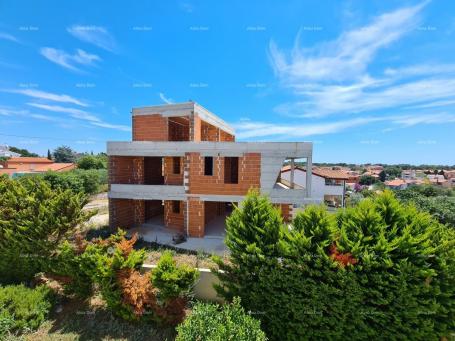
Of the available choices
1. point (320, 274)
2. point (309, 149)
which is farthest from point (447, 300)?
point (309, 149)

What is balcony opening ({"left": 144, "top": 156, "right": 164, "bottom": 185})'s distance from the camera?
17.2 m

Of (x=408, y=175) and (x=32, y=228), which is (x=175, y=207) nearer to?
(x=32, y=228)

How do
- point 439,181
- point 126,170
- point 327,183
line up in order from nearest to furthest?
point 126,170, point 327,183, point 439,181

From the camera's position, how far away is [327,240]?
6.03 metres

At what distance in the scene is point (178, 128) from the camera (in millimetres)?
18406

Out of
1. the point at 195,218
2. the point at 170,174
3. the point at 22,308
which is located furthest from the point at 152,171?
the point at 22,308

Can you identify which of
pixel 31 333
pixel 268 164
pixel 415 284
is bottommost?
pixel 31 333

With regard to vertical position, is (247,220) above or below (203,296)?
above

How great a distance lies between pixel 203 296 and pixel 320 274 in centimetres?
446

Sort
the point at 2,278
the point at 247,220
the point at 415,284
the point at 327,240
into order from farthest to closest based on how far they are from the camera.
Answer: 1. the point at 2,278
2. the point at 247,220
3. the point at 327,240
4. the point at 415,284

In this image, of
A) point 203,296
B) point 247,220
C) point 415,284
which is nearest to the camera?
point 415,284

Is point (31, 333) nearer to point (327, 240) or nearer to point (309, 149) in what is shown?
point (327, 240)

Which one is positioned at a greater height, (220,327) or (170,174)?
(170,174)

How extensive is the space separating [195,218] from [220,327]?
8883 mm
